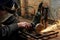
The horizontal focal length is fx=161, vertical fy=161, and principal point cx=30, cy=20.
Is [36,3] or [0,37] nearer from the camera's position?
[0,37]

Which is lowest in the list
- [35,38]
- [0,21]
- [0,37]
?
[0,37]

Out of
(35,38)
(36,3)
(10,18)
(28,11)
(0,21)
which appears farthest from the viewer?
(28,11)

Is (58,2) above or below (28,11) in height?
below

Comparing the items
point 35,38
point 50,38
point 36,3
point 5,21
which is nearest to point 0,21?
point 5,21

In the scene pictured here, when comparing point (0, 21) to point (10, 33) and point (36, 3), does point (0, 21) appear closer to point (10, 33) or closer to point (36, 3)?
point (10, 33)

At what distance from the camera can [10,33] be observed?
1.20 meters

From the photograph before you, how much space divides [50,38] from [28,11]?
276 cm

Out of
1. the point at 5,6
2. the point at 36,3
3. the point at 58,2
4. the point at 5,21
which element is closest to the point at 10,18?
the point at 5,21

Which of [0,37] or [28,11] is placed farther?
[28,11]

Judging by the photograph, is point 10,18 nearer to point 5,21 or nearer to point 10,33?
point 5,21

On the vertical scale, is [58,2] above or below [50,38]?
above

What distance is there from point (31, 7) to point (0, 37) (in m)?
3.65

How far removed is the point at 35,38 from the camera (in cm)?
204

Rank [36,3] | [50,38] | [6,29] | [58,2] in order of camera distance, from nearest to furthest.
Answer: [6,29], [50,38], [58,2], [36,3]
